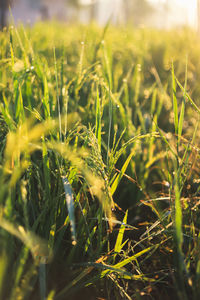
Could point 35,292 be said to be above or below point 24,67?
below

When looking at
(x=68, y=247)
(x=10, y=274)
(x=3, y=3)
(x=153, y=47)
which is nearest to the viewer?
(x=10, y=274)

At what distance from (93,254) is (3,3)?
3.25 meters

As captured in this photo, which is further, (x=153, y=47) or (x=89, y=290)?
(x=153, y=47)

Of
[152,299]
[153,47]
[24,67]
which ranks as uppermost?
[24,67]

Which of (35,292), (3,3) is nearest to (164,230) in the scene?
(35,292)

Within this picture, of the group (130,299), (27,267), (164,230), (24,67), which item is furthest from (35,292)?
(24,67)

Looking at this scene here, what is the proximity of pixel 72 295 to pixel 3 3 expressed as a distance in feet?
10.9

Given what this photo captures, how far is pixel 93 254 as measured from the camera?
603 millimetres

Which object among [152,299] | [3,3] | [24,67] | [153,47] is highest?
[3,3]

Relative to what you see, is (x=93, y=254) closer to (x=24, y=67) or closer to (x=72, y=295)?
(x=72, y=295)

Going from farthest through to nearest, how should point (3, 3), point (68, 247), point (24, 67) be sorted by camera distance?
1. point (3, 3)
2. point (24, 67)
3. point (68, 247)

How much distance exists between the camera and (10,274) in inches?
21.1

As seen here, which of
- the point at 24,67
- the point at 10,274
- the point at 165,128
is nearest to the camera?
the point at 10,274

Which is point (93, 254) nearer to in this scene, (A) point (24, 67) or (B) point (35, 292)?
(B) point (35, 292)
